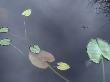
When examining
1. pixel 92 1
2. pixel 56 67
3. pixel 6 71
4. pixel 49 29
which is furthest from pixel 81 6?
pixel 6 71

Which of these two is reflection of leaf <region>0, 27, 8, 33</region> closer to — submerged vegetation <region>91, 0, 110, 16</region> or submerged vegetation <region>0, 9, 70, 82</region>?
submerged vegetation <region>0, 9, 70, 82</region>

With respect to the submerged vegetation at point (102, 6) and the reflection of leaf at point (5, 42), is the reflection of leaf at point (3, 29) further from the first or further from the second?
the submerged vegetation at point (102, 6)

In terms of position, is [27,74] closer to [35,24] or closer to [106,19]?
[35,24]

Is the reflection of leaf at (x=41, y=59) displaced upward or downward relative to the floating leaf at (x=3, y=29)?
downward

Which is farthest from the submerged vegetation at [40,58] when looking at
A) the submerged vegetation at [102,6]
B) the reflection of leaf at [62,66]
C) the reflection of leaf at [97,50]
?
the submerged vegetation at [102,6]

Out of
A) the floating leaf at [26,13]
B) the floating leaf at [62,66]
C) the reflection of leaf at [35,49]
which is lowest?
the floating leaf at [62,66]

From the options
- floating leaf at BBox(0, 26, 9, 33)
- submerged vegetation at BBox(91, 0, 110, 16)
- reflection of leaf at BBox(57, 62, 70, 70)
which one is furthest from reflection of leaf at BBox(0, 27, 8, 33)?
submerged vegetation at BBox(91, 0, 110, 16)
